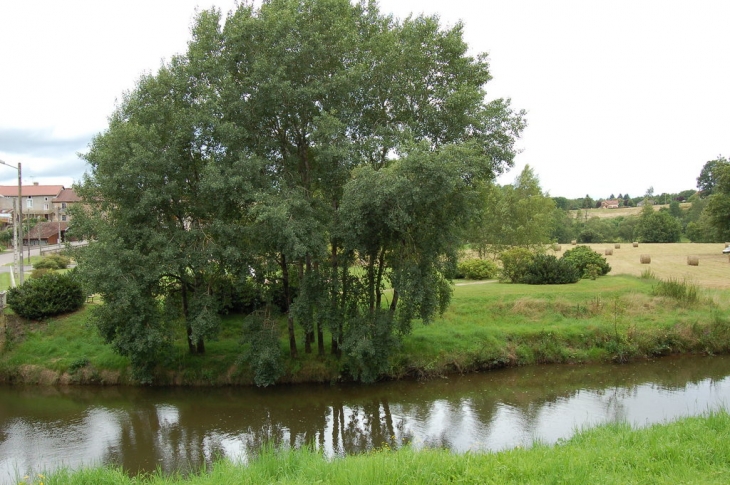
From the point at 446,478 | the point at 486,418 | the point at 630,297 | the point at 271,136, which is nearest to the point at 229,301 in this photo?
the point at 271,136

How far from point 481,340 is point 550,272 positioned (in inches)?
345

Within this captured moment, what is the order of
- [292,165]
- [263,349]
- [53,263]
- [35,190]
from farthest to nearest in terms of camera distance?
[35,190], [53,263], [292,165], [263,349]

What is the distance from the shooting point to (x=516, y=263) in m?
29.2

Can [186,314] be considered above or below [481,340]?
above

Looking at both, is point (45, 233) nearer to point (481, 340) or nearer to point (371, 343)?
point (371, 343)

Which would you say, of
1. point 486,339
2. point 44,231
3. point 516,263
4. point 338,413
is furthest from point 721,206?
point 44,231

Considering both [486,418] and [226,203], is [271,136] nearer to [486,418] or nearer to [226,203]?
[226,203]

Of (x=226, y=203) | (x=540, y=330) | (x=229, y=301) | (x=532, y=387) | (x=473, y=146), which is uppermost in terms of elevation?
(x=473, y=146)

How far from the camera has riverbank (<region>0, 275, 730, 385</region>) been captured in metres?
19.8

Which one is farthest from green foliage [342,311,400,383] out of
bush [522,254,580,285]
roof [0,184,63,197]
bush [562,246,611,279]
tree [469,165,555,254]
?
roof [0,184,63,197]

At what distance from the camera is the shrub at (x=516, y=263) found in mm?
28672

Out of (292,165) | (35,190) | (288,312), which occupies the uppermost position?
(35,190)

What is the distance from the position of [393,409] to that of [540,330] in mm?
8534

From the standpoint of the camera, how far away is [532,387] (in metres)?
18.6
